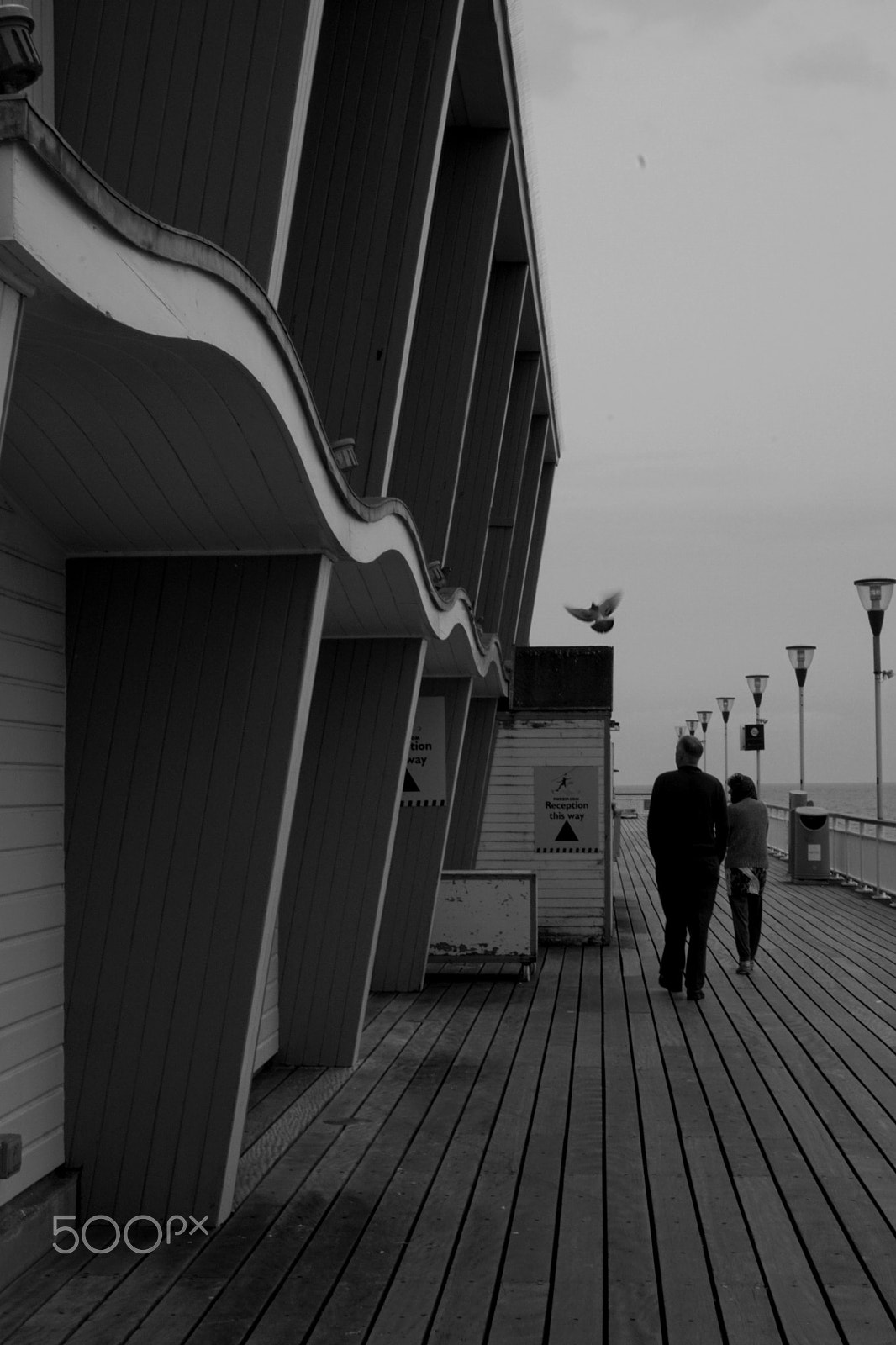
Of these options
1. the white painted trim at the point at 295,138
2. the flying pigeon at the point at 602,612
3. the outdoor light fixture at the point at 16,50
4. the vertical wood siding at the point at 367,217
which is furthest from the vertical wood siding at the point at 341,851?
the flying pigeon at the point at 602,612

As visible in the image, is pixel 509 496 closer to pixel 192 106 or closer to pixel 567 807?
pixel 567 807

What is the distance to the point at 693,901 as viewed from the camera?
9891mm

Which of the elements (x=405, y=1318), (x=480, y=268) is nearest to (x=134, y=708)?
(x=405, y=1318)

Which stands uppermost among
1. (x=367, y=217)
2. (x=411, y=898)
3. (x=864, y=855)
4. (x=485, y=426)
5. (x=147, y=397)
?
(x=485, y=426)

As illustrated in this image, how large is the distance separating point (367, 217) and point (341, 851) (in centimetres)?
359

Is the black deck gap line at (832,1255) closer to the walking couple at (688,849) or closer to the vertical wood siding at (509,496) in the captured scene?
the walking couple at (688,849)

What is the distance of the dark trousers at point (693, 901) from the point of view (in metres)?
9.90

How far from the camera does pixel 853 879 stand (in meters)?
20.3

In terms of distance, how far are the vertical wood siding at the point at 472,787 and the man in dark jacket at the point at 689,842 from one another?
3.90 meters

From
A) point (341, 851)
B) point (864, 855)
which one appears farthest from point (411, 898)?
point (864, 855)

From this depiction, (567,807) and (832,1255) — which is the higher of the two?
(567,807)

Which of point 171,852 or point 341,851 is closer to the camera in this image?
point 171,852

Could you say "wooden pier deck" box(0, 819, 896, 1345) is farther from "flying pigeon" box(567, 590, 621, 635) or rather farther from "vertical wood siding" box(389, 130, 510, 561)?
"flying pigeon" box(567, 590, 621, 635)

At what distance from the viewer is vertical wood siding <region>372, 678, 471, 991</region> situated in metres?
10.6
